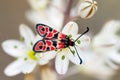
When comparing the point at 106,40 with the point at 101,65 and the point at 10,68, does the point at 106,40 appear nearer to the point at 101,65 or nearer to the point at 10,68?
the point at 101,65

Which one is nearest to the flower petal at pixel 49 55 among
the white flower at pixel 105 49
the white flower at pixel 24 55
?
the white flower at pixel 24 55

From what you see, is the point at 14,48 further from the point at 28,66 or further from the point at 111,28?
the point at 111,28

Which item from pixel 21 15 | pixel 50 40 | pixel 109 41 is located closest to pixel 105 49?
pixel 109 41

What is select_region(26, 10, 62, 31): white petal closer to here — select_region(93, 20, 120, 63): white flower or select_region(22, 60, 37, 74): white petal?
select_region(93, 20, 120, 63): white flower

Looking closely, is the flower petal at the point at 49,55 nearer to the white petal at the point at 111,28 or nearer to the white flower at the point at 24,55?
the white flower at the point at 24,55

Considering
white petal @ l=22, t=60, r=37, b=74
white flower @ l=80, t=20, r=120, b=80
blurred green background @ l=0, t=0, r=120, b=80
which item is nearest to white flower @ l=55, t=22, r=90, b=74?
white petal @ l=22, t=60, r=37, b=74
